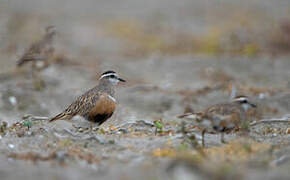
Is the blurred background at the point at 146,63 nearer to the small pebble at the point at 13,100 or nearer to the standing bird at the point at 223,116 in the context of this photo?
the small pebble at the point at 13,100

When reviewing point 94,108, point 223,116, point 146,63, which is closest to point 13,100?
point 94,108

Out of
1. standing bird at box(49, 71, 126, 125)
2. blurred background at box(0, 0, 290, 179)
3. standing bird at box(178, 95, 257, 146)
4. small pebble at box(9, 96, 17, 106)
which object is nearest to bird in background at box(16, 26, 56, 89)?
blurred background at box(0, 0, 290, 179)

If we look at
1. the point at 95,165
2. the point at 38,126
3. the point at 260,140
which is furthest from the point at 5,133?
the point at 260,140

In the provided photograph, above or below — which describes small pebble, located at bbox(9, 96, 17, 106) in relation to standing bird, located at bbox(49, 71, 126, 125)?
above

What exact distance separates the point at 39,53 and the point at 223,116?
24.2ft

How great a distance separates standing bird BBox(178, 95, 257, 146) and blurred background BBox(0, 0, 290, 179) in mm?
325

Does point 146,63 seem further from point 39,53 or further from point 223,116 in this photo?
point 223,116

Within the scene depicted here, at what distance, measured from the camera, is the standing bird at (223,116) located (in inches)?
310

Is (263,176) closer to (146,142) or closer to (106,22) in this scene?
(146,142)

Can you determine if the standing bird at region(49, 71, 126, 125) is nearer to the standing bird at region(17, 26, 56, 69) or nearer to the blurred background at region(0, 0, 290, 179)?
the blurred background at region(0, 0, 290, 179)

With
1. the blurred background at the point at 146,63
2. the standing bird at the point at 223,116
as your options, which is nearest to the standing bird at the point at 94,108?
the blurred background at the point at 146,63

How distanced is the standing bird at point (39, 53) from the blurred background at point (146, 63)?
57 cm

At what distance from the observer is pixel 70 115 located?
30.4ft

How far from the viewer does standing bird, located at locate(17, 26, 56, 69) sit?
545 inches
